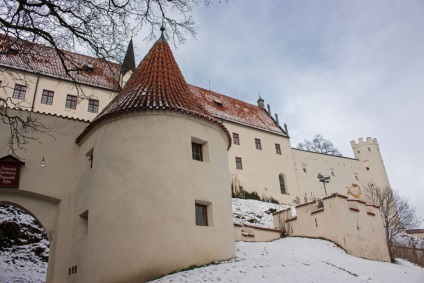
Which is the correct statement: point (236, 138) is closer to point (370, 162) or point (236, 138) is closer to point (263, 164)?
point (263, 164)

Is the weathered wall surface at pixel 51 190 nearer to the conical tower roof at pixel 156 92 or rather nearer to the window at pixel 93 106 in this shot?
the conical tower roof at pixel 156 92

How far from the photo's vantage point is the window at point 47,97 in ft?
86.2

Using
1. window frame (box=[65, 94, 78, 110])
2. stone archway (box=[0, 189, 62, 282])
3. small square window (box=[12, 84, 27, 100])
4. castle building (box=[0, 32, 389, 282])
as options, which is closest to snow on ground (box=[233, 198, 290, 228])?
castle building (box=[0, 32, 389, 282])

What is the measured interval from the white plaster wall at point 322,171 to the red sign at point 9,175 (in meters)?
29.2

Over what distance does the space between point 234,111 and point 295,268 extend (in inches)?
1069

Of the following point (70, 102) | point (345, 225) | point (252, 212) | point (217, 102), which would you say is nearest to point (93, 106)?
point (70, 102)

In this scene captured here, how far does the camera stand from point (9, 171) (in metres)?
11.4

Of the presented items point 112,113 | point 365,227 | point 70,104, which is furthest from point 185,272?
point 70,104

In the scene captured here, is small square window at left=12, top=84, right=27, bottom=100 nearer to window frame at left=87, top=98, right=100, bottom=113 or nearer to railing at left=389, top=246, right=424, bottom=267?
window frame at left=87, top=98, right=100, bottom=113

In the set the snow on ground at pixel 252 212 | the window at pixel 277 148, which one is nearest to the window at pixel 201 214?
the snow on ground at pixel 252 212

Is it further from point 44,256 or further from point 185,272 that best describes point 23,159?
point 44,256

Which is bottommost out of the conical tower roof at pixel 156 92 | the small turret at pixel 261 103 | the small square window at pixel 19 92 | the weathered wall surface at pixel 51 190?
the weathered wall surface at pixel 51 190

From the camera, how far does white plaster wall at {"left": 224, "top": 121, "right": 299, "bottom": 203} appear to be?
33.3 m

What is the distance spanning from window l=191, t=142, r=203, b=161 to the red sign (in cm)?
526
